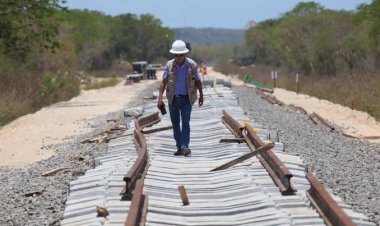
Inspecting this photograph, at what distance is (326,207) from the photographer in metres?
7.46

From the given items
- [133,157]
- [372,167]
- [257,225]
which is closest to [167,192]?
[257,225]

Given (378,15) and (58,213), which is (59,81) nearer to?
(378,15)

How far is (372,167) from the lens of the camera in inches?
483

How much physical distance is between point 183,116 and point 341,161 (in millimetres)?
2856

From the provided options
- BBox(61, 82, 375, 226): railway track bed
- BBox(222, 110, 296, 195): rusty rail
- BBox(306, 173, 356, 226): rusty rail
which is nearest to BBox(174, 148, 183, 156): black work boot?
BBox(61, 82, 375, 226): railway track bed

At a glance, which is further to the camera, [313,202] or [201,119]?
[201,119]

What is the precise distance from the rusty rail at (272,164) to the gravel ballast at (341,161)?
2.26 ft

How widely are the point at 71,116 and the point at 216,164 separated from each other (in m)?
20.8

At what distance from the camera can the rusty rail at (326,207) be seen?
6820 mm

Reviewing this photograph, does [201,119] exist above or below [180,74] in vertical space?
below

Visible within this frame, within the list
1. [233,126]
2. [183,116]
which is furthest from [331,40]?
[183,116]

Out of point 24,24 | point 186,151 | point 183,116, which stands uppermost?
point 24,24

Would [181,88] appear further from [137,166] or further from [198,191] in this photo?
[198,191]

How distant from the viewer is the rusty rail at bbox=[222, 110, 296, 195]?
8711mm
